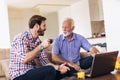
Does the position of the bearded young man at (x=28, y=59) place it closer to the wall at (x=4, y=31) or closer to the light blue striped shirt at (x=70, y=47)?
the light blue striped shirt at (x=70, y=47)

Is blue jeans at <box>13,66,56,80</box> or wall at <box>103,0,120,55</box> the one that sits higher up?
wall at <box>103,0,120,55</box>

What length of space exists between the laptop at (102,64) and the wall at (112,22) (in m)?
1.60

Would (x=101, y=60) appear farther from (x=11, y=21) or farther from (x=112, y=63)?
(x=11, y=21)

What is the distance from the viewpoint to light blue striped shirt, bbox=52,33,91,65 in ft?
8.58

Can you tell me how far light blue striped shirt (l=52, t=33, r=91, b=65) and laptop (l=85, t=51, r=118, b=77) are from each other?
75 centimetres

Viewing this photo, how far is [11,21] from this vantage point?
790 cm

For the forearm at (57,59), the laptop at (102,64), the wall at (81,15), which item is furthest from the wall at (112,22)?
the wall at (81,15)

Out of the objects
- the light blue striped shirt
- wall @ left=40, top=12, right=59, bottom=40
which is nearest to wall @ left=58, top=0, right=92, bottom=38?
wall @ left=40, top=12, right=59, bottom=40

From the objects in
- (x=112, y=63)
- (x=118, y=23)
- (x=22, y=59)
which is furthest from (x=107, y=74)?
(x=118, y=23)

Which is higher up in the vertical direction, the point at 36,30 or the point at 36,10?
the point at 36,10

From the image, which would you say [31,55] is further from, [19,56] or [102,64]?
[102,64]

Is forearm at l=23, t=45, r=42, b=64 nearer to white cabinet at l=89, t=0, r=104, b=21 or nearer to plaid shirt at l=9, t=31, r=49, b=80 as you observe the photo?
plaid shirt at l=9, t=31, r=49, b=80

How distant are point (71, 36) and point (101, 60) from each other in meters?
0.94

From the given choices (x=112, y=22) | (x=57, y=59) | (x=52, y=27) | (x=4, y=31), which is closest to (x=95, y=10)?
(x=52, y=27)
